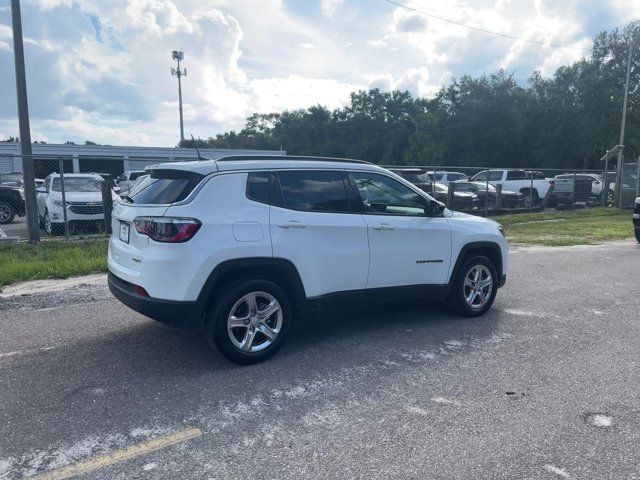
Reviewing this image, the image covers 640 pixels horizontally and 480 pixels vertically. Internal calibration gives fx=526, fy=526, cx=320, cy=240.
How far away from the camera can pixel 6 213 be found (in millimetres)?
15164

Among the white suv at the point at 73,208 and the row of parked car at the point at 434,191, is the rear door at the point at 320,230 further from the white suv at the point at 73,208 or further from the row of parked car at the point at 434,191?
the white suv at the point at 73,208

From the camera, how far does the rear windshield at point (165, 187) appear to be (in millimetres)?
4450

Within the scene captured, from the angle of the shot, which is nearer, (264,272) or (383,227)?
(264,272)

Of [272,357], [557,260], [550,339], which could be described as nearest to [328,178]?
[272,357]

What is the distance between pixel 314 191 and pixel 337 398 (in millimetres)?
1966

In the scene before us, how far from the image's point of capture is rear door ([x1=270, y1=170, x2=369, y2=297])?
469 centimetres

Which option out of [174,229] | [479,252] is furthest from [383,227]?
[174,229]

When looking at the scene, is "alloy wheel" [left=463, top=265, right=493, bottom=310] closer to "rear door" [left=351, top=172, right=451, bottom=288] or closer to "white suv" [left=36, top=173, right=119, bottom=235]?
"rear door" [left=351, top=172, right=451, bottom=288]

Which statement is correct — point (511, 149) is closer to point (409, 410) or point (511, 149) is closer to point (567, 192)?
point (567, 192)

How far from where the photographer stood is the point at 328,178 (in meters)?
5.16

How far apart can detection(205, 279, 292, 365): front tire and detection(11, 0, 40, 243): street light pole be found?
8.36 m

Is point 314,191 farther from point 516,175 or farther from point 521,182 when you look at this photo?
point 516,175

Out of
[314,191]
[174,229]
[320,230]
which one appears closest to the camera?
[174,229]

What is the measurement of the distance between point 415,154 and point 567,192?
3525 centimetres
